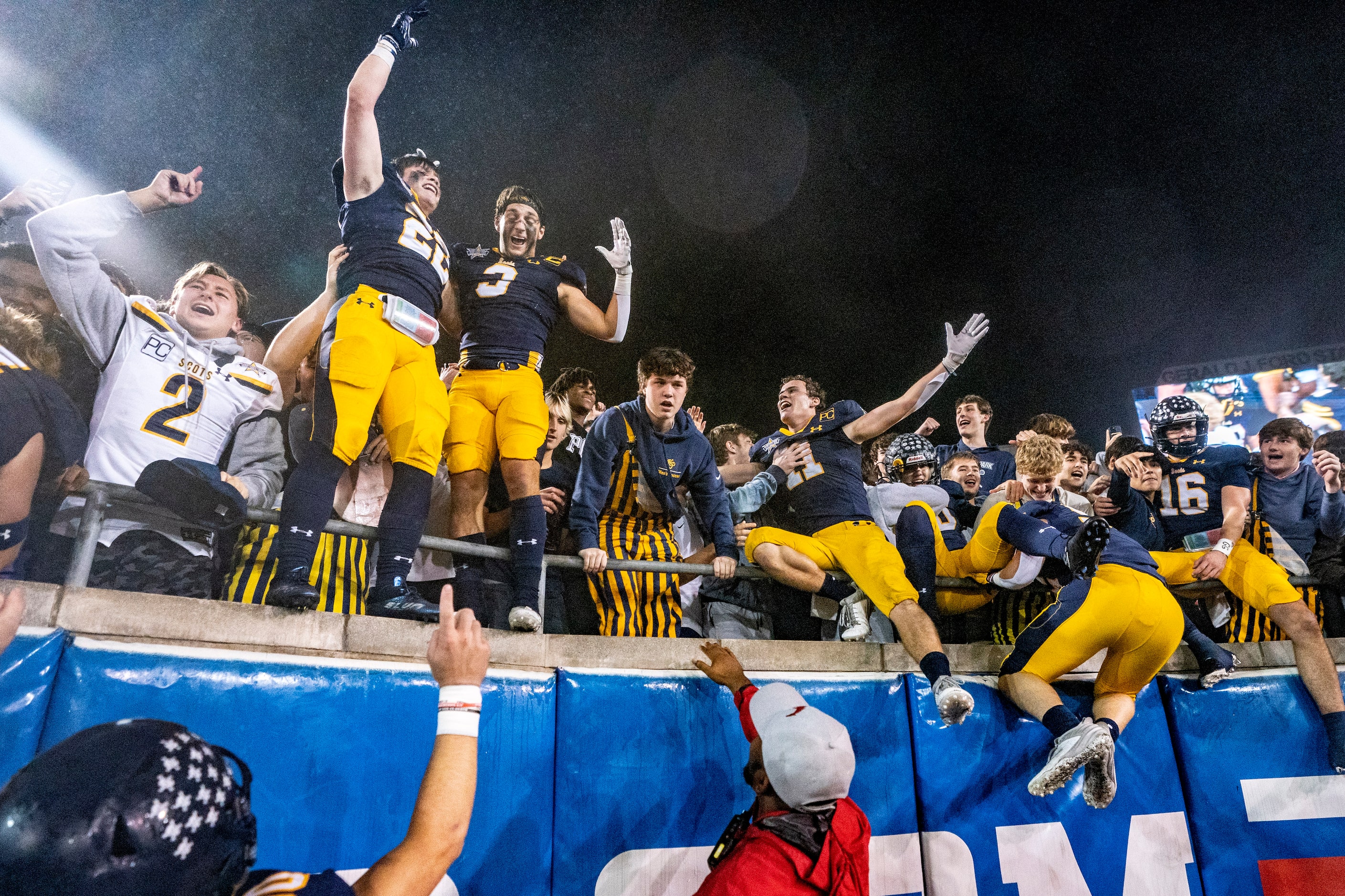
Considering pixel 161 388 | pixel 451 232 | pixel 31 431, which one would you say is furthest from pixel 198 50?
pixel 31 431

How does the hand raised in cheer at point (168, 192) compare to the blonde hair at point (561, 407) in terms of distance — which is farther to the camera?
the blonde hair at point (561, 407)

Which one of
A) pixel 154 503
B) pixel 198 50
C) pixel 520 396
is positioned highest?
pixel 198 50

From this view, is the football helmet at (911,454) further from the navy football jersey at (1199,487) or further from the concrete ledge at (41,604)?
the concrete ledge at (41,604)

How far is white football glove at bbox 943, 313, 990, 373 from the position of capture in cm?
568

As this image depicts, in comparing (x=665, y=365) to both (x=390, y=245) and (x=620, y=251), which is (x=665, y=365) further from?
(x=390, y=245)

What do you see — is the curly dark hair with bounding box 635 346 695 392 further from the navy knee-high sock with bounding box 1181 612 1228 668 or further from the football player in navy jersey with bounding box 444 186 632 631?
the navy knee-high sock with bounding box 1181 612 1228 668

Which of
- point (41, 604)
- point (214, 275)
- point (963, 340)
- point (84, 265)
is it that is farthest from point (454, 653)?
point (963, 340)

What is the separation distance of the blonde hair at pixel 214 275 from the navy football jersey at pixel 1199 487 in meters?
6.03

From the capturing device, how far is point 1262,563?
15.0ft

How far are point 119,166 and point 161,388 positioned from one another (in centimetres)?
553

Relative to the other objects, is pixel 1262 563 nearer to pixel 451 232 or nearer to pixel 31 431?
pixel 31 431

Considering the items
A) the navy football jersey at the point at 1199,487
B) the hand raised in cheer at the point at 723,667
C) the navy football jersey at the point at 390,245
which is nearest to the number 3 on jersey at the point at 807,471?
the hand raised in cheer at the point at 723,667

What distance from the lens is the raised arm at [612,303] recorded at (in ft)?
13.8

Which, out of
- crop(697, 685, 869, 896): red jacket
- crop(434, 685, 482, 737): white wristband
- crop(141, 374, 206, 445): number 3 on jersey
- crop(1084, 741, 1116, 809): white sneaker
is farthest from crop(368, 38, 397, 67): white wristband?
crop(1084, 741, 1116, 809): white sneaker
